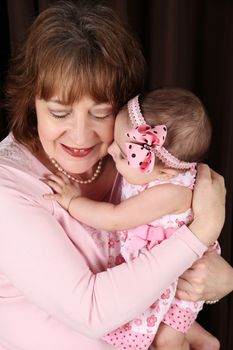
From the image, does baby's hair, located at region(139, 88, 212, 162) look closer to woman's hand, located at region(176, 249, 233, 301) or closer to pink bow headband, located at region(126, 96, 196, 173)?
pink bow headband, located at region(126, 96, 196, 173)

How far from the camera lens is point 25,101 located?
154 centimetres

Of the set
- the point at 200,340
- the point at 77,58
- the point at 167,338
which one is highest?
the point at 77,58

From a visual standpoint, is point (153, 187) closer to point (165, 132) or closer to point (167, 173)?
point (167, 173)

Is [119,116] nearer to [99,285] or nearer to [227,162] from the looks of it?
[99,285]

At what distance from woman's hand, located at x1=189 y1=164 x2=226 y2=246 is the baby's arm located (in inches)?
1.2

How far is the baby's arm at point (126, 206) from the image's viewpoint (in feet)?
4.64

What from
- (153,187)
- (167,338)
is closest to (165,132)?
(153,187)

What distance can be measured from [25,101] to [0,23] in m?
0.67

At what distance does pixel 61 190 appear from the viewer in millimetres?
1465

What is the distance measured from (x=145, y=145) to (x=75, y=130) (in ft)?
0.66

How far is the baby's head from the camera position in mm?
1348

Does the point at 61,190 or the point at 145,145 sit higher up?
the point at 145,145

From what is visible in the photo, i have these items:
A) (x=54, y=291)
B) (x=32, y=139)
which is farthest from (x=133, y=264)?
(x=32, y=139)

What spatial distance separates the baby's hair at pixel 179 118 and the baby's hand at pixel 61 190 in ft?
0.92
